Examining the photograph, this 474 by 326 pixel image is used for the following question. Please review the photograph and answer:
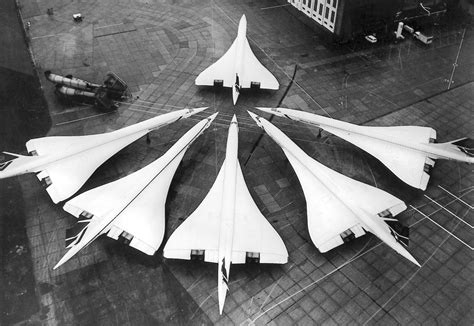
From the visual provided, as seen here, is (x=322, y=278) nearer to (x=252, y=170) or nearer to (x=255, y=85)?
(x=252, y=170)

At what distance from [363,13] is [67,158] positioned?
36596 mm

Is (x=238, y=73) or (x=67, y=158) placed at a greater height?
(x=238, y=73)

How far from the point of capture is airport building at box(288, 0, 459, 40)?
1793 inches

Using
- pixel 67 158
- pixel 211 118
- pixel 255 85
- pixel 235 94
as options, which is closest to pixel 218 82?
pixel 235 94

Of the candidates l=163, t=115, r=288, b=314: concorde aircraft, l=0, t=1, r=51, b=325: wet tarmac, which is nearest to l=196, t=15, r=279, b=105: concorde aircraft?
l=163, t=115, r=288, b=314: concorde aircraft

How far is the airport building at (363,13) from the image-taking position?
4553 cm

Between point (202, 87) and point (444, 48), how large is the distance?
30.3 meters

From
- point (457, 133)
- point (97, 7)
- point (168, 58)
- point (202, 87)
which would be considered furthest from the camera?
point (97, 7)

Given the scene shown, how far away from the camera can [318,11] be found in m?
48.9

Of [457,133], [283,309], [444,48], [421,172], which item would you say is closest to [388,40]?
[444,48]

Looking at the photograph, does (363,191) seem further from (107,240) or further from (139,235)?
(107,240)

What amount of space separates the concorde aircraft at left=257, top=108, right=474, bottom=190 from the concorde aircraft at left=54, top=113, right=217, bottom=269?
14.2 m

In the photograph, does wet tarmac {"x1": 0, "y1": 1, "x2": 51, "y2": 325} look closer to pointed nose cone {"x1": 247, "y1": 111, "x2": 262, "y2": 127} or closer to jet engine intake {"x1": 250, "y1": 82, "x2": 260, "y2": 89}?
pointed nose cone {"x1": 247, "y1": 111, "x2": 262, "y2": 127}

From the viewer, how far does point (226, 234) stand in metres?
26.1
